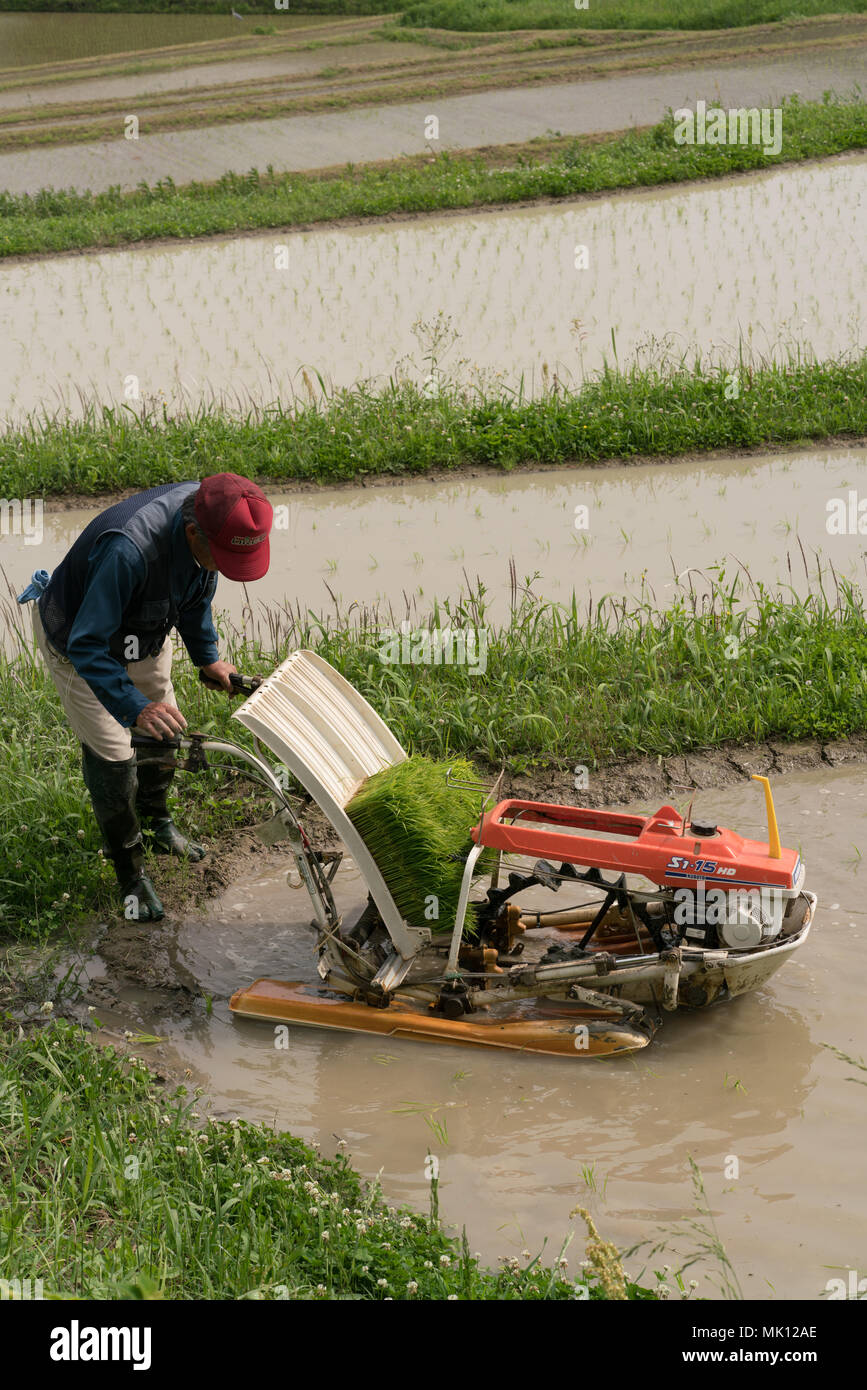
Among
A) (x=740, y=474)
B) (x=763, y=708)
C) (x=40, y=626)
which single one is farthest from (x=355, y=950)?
(x=740, y=474)

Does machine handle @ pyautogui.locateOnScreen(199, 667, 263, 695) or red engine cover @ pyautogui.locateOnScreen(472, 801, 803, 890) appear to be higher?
machine handle @ pyautogui.locateOnScreen(199, 667, 263, 695)

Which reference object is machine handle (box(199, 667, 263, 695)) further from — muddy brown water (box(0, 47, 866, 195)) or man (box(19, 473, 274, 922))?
muddy brown water (box(0, 47, 866, 195))

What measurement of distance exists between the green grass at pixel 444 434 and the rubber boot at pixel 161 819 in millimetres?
3967

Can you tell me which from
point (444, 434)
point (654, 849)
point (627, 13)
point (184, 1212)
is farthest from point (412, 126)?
point (184, 1212)

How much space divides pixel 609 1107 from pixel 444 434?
6149mm

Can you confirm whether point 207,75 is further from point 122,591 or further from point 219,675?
point 122,591

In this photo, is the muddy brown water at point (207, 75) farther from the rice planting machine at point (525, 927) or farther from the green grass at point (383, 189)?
the rice planting machine at point (525, 927)

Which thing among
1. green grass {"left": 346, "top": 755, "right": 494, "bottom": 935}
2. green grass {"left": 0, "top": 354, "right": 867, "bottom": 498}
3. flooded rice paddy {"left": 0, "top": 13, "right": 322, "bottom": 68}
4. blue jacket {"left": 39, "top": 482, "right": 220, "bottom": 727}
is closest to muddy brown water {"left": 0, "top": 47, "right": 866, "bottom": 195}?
flooded rice paddy {"left": 0, "top": 13, "right": 322, "bottom": 68}

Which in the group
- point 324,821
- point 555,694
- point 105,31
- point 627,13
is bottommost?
point 324,821

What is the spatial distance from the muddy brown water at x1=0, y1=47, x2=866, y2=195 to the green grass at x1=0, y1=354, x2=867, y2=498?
9.61 meters

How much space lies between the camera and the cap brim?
431 cm

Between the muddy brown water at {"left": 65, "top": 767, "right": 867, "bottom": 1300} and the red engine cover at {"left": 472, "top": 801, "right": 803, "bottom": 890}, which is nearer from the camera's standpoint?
the muddy brown water at {"left": 65, "top": 767, "right": 867, "bottom": 1300}

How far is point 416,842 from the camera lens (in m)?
4.36
